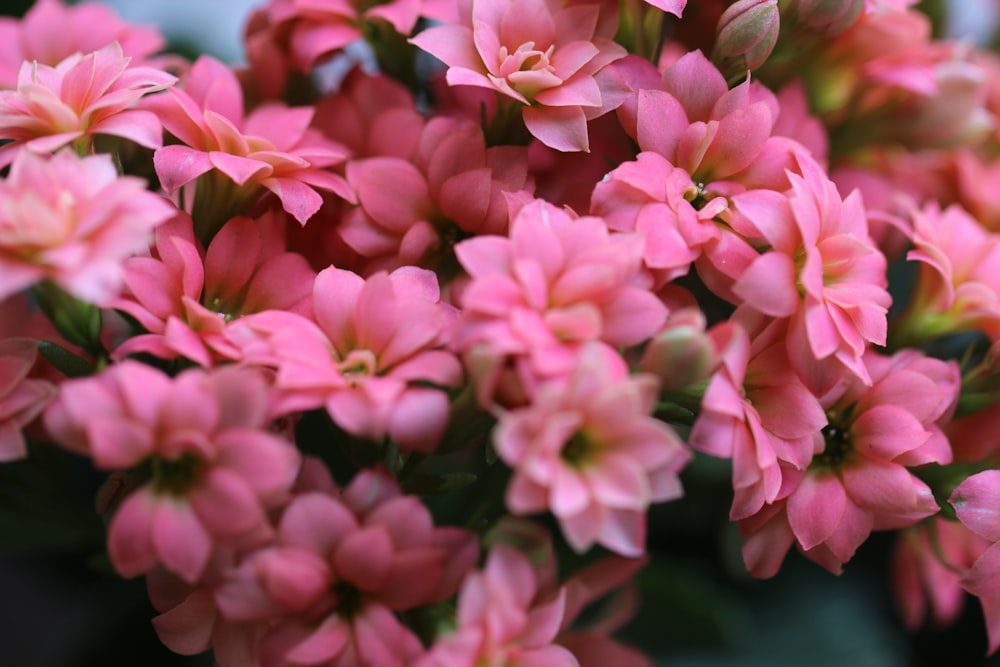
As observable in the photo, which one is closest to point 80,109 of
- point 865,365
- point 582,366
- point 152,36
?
point 152,36

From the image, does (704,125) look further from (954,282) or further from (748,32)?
(954,282)

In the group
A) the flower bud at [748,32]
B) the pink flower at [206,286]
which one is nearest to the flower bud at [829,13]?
the flower bud at [748,32]

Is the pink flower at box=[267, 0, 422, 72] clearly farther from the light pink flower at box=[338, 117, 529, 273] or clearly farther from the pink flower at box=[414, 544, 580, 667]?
the pink flower at box=[414, 544, 580, 667]

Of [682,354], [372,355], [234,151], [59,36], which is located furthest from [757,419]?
[59,36]

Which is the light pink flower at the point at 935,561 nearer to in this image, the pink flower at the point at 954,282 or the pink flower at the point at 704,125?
the pink flower at the point at 954,282

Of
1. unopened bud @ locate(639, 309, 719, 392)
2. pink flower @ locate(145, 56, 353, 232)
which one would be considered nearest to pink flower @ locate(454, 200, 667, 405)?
unopened bud @ locate(639, 309, 719, 392)
